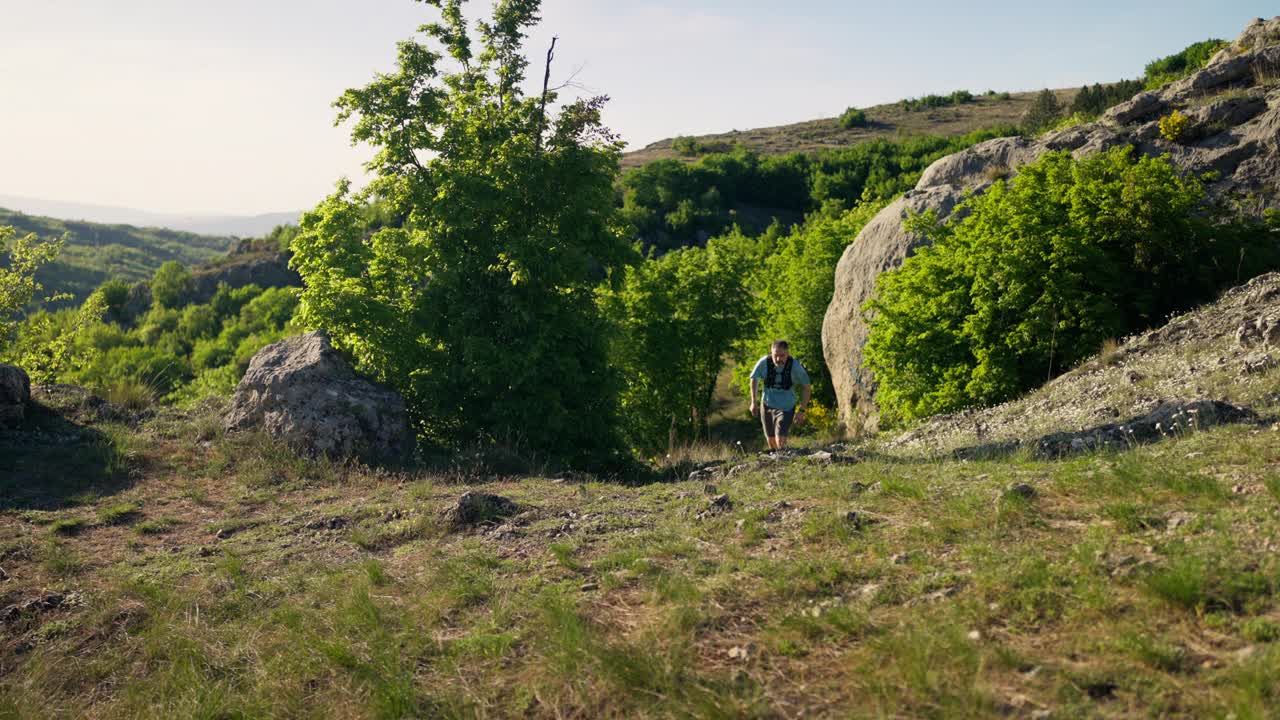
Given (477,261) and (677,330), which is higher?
(477,261)

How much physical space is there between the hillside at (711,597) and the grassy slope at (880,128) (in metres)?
97.5

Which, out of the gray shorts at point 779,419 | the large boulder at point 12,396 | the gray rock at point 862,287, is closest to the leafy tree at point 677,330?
the gray rock at point 862,287

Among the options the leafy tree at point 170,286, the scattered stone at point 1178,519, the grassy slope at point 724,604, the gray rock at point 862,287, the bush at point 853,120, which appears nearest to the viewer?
the grassy slope at point 724,604

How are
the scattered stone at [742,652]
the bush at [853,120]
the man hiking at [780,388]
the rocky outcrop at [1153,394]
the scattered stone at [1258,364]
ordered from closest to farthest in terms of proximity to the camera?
the scattered stone at [742,652] → the rocky outcrop at [1153,394] → the scattered stone at [1258,364] → the man hiking at [780,388] → the bush at [853,120]

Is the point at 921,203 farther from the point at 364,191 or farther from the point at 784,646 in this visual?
the point at 784,646

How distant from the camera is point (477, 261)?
43.8 feet

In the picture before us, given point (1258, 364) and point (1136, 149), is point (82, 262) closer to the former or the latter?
point (1136, 149)

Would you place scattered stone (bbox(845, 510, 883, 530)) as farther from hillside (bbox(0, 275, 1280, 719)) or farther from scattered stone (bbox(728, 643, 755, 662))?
scattered stone (bbox(728, 643, 755, 662))

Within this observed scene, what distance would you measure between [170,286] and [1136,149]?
108 metres

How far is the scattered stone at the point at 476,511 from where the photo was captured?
24.8 feet

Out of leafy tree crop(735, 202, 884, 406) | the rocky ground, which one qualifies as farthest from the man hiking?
leafy tree crop(735, 202, 884, 406)

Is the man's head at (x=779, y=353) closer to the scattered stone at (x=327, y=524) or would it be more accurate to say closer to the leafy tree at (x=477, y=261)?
the leafy tree at (x=477, y=261)

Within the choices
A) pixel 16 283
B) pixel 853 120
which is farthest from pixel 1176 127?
pixel 853 120

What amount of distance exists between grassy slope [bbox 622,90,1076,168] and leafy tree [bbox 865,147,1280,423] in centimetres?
8345
